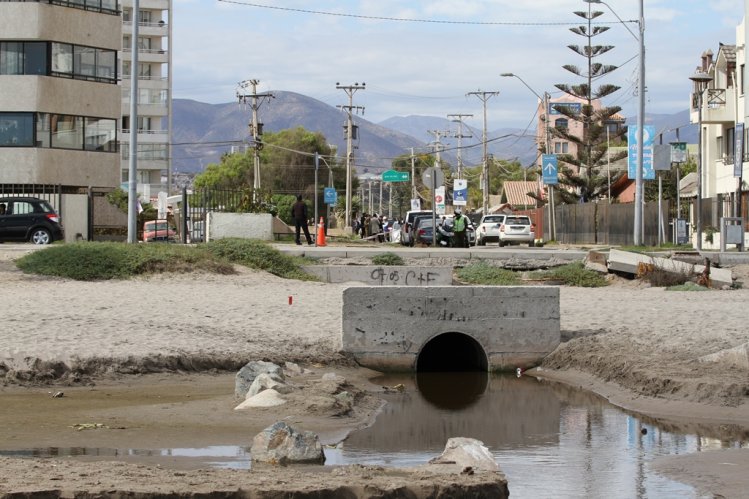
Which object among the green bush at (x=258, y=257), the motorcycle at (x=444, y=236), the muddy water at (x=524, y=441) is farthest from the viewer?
the motorcycle at (x=444, y=236)

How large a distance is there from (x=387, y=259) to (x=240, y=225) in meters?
11.0

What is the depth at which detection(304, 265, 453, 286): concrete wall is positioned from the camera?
25.4 metres

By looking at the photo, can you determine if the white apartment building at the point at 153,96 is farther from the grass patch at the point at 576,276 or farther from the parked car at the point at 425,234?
the grass patch at the point at 576,276

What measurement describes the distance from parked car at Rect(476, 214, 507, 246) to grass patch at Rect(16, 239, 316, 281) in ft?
98.7

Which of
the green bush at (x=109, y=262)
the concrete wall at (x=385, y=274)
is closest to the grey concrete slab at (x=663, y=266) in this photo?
the concrete wall at (x=385, y=274)

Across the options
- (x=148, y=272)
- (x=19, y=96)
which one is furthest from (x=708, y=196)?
(x=148, y=272)

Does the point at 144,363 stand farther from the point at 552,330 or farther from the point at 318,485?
the point at 318,485

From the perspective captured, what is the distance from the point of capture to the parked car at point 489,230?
5675 centimetres

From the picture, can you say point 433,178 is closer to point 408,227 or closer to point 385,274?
point 385,274

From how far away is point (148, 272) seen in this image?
2462 cm

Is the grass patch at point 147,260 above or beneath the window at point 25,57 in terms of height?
beneath

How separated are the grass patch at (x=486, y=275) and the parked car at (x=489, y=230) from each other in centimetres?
2810

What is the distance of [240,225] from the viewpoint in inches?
1544

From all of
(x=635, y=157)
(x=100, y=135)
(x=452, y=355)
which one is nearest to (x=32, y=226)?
(x=100, y=135)
